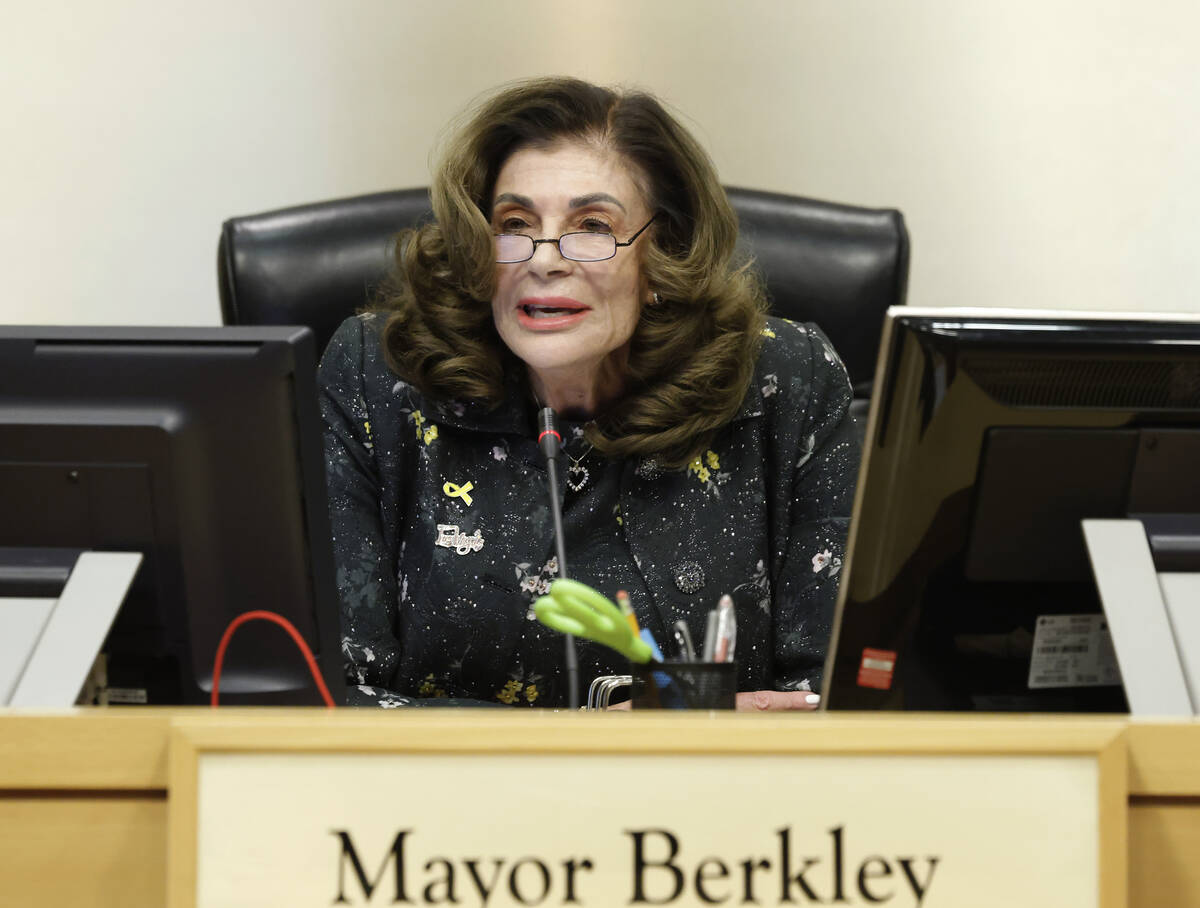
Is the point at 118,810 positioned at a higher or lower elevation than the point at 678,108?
lower

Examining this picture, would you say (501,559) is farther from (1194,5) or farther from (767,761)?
(1194,5)

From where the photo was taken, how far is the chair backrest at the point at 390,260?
1797mm

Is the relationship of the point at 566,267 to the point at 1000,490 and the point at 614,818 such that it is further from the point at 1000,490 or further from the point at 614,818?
the point at 614,818

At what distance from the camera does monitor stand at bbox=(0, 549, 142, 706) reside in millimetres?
827

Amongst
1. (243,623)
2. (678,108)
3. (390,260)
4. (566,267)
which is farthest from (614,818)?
(678,108)

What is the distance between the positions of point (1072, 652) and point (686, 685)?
11.0 inches

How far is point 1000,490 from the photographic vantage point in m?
0.87

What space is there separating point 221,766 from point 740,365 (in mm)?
1104

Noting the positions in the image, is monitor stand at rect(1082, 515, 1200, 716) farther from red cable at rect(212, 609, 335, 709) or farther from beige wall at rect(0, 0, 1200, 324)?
beige wall at rect(0, 0, 1200, 324)

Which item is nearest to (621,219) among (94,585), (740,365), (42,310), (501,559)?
(740,365)

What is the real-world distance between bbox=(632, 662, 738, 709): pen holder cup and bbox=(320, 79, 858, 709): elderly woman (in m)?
0.62

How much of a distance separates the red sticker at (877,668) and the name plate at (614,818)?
0.22 metres

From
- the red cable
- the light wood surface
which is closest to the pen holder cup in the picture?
the red cable

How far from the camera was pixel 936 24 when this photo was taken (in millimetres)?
2355
